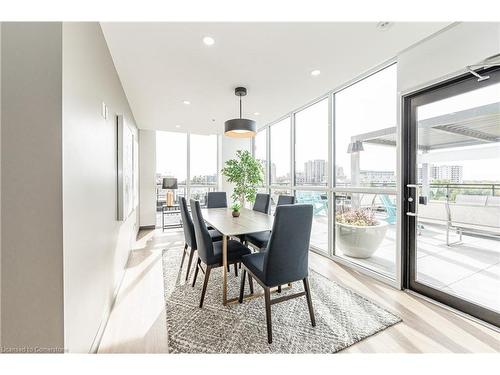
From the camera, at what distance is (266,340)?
160 centimetres

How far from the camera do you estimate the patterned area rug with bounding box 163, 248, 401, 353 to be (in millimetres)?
1557

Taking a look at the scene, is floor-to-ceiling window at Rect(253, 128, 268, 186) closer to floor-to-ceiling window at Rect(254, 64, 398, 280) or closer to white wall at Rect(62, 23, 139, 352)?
floor-to-ceiling window at Rect(254, 64, 398, 280)

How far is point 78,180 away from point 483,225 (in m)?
3.21

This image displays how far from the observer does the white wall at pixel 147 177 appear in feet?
17.6

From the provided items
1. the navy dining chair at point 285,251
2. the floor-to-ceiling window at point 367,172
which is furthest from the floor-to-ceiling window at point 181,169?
the navy dining chair at point 285,251

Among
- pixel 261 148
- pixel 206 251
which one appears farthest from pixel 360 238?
pixel 261 148

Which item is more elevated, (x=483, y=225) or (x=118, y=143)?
(x=118, y=143)

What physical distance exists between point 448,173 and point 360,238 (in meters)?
1.33

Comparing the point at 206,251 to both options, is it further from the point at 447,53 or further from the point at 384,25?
the point at 447,53

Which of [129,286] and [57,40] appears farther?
[129,286]

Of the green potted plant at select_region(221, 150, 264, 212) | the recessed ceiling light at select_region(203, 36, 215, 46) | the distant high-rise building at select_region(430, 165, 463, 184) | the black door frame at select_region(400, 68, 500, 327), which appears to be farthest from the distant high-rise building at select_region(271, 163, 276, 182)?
the recessed ceiling light at select_region(203, 36, 215, 46)
